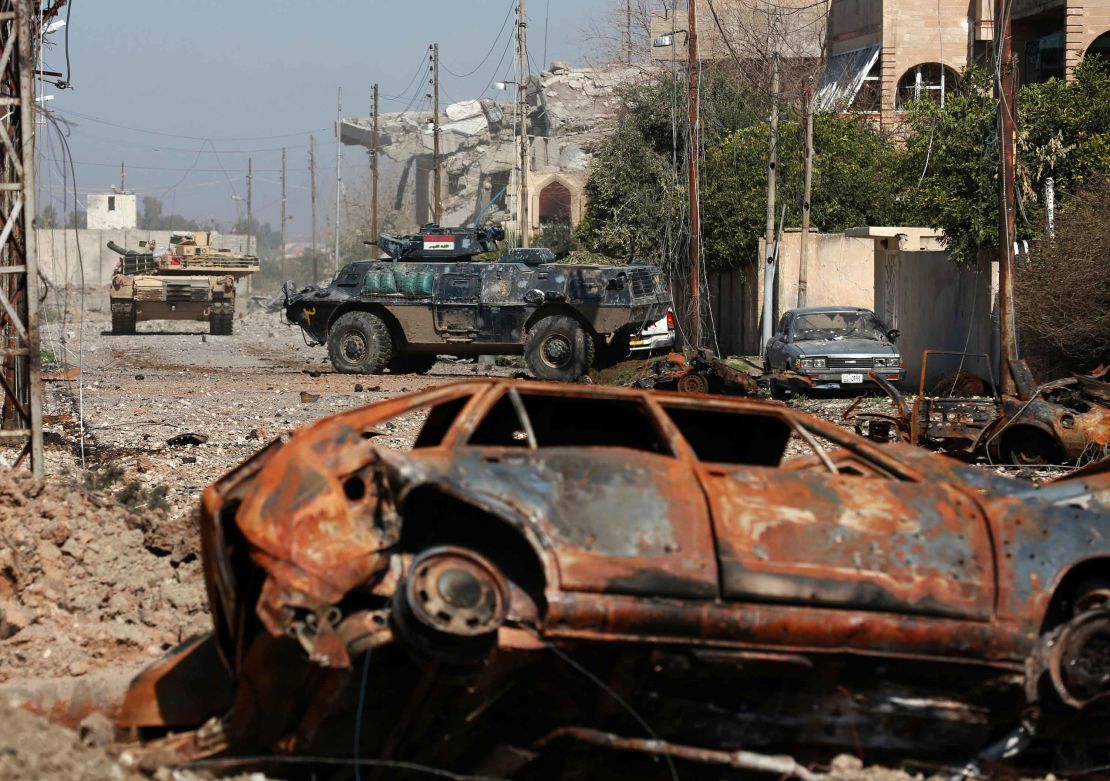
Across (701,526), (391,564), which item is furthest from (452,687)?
(701,526)

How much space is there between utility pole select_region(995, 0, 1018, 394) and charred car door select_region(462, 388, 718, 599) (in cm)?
1295

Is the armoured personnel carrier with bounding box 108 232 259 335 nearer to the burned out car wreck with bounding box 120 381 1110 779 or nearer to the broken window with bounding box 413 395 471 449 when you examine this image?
the broken window with bounding box 413 395 471 449

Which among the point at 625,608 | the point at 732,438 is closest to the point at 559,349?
the point at 732,438

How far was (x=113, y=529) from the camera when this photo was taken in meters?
8.66

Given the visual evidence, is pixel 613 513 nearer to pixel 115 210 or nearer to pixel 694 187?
pixel 694 187

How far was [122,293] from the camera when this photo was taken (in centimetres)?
3828

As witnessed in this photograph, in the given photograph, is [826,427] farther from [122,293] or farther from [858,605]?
[122,293]

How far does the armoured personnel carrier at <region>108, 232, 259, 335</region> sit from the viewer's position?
126ft

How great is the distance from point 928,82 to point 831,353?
2649cm

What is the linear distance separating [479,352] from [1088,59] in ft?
48.8

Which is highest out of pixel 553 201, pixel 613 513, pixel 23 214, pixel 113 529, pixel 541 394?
pixel 553 201

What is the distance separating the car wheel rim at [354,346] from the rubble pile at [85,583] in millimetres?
15172

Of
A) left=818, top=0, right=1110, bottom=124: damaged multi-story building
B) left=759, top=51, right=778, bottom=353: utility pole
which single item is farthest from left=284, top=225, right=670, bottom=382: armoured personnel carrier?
left=818, top=0, right=1110, bottom=124: damaged multi-story building

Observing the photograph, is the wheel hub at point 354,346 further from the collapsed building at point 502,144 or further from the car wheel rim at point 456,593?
the collapsed building at point 502,144
